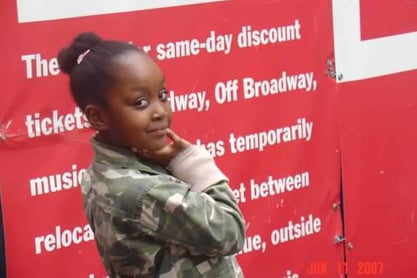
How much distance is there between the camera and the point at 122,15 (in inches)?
132

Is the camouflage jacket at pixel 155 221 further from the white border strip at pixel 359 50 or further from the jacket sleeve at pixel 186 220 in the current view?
the white border strip at pixel 359 50

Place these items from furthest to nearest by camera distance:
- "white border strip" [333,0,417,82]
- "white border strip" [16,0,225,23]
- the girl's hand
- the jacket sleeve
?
"white border strip" [333,0,417,82]
"white border strip" [16,0,225,23]
the girl's hand
the jacket sleeve

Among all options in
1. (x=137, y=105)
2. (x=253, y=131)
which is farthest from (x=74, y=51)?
(x=253, y=131)

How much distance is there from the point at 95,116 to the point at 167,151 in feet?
0.65

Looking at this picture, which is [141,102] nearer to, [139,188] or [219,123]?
[139,188]

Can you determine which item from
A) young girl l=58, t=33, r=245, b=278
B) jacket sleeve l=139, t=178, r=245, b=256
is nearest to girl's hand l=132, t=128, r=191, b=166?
young girl l=58, t=33, r=245, b=278

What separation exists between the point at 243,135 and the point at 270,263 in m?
0.59

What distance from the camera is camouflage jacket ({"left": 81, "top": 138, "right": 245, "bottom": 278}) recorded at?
2170 millimetres

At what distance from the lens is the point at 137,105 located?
2209 mm

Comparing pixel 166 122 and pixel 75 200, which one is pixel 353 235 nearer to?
pixel 75 200
